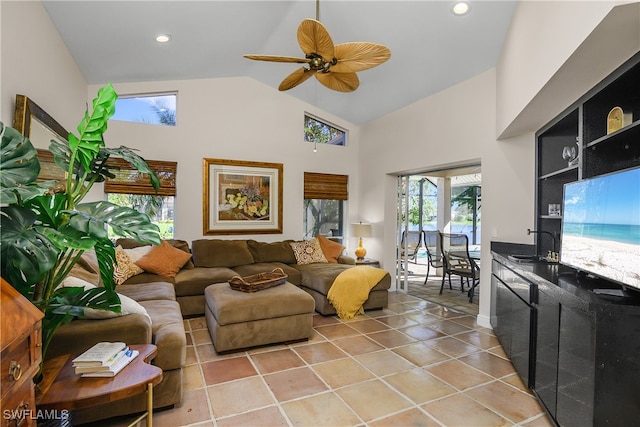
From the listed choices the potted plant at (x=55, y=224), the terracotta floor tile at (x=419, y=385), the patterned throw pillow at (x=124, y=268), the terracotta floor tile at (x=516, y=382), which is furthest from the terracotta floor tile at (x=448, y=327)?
the patterned throw pillow at (x=124, y=268)

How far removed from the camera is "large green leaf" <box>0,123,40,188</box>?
125 centimetres

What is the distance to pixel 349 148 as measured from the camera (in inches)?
247

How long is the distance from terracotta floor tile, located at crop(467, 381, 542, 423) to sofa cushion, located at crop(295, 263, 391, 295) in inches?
77.6

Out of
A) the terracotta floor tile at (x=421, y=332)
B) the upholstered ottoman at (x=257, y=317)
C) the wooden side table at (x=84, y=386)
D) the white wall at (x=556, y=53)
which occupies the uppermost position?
the white wall at (x=556, y=53)

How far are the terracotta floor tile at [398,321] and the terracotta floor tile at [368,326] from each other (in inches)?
4.0

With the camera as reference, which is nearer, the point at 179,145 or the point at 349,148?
the point at 179,145

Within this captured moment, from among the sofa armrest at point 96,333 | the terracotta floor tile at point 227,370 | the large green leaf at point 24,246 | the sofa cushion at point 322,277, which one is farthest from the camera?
the sofa cushion at point 322,277

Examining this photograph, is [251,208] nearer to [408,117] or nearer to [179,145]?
[179,145]

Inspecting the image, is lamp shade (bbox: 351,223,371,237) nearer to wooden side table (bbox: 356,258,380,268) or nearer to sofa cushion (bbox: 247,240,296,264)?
wooden side table (bbox: 356,258,380,268)

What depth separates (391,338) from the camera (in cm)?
348

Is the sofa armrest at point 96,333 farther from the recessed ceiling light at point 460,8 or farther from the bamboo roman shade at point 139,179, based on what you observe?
Result: the recessed ceiling light at point 460,8

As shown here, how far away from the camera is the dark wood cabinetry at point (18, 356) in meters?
1.07

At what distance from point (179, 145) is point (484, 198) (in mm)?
4252

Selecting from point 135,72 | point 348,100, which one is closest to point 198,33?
point 135,72
